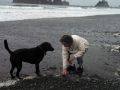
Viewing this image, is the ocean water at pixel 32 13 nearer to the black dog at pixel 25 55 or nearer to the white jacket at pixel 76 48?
the black dog at pixel 25 55

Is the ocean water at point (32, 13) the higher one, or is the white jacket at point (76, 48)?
the white jacket at point (76, 48)

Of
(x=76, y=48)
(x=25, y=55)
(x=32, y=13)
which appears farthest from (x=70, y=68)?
(x=32, y=13)

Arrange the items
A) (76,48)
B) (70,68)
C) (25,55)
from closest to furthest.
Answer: (25,55) → (76,48) → (70,68)

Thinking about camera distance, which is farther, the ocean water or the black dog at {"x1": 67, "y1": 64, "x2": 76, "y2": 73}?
the ocean water

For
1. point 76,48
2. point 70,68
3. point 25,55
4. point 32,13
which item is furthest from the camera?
point 32,13

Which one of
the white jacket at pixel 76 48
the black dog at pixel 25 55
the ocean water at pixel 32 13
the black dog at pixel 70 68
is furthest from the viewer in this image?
the ocean water at pixel 32 13

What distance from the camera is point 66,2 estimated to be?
13362 centimetres

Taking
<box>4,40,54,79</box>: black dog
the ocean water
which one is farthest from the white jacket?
the ocean water

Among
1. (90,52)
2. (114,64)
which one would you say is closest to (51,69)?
(114,64)

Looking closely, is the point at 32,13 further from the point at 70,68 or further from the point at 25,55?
the point at 25,55

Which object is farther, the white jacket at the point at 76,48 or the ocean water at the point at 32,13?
the ocean water at the point at 32,13

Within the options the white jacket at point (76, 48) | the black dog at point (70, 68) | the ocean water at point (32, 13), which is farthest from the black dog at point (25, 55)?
the ocean water at point (32, 13)

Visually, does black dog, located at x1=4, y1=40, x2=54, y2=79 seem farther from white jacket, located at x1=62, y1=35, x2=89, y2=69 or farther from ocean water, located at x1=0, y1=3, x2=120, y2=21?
ocean water, located at x1=0, y1=3, x2=120, y2=21

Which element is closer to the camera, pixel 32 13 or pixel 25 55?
pixel 25 55
